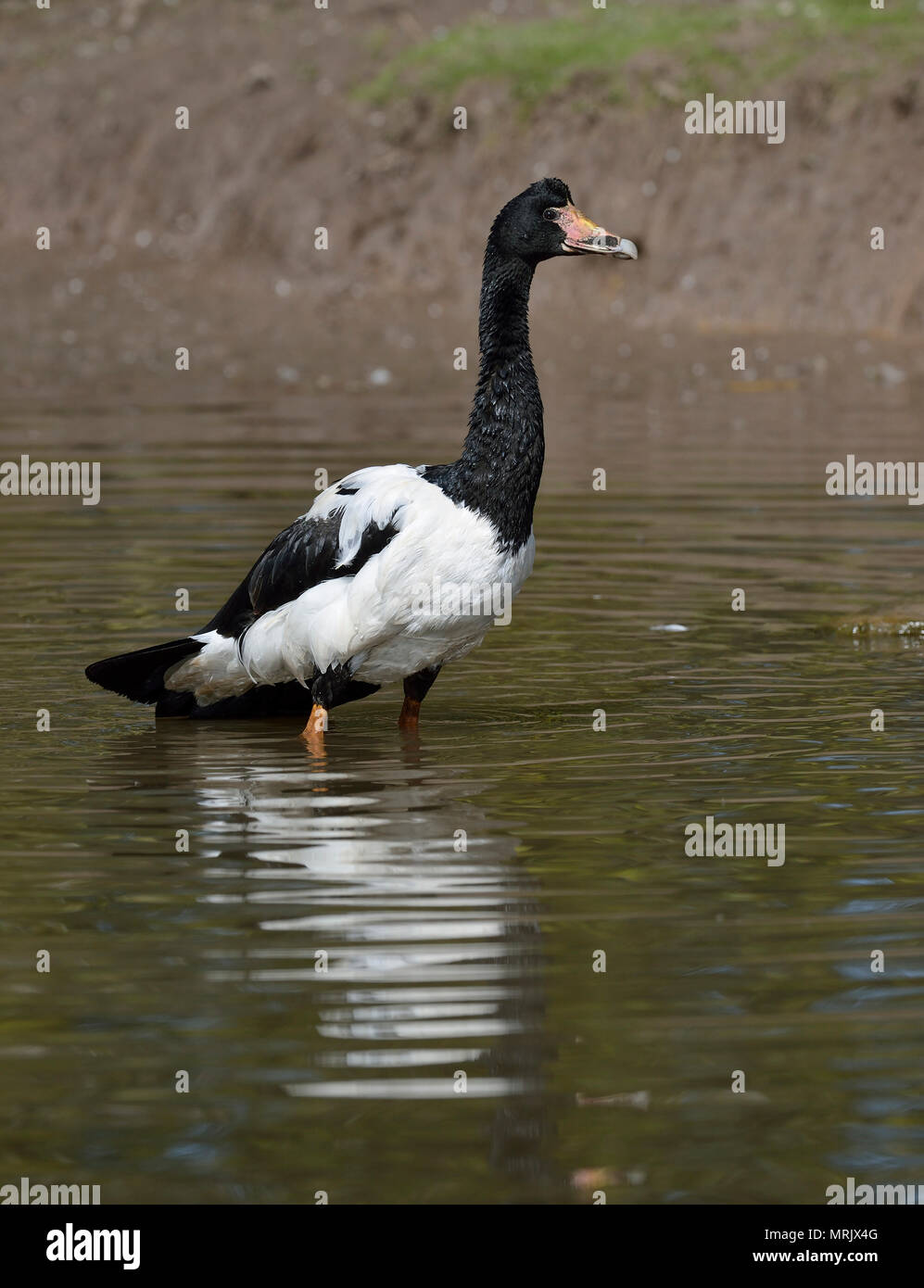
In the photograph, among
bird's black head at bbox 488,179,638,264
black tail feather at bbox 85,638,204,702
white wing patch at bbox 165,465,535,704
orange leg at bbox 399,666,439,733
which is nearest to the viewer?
white wing patch at bbox 165,465,535,704

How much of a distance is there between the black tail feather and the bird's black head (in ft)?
7.14

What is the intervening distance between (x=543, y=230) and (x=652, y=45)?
19752 mm

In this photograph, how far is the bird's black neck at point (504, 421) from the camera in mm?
8117

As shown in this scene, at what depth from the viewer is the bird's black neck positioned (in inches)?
320

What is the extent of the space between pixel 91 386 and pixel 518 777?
50.2 ft

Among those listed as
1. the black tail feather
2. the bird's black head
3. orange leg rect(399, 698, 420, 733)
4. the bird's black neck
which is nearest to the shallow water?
orange leg rect(399, 698, 420, 733)

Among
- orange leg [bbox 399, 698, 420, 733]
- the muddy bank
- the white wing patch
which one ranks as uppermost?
the muddy bank

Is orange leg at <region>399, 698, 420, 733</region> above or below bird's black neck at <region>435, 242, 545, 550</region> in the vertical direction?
below

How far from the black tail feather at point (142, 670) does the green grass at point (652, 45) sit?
61.8ft

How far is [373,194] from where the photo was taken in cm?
2969

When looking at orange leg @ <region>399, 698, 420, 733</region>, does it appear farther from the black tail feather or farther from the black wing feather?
the black tail feather

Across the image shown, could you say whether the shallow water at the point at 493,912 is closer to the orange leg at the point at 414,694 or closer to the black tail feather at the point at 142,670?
the orange leg at the point at 414,694
